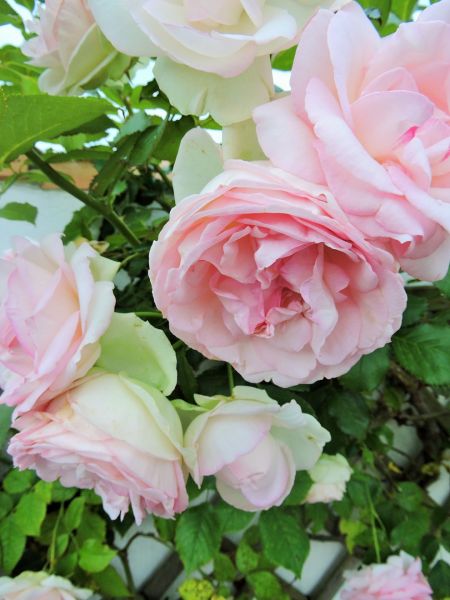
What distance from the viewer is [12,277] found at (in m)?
0.32

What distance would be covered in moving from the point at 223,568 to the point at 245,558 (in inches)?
1.9

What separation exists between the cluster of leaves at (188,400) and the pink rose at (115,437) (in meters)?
0.12

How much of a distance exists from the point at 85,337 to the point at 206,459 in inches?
4.5

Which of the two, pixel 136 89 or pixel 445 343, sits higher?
pixel 136 89

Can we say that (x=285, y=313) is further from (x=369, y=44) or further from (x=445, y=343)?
(x=445, y=343)

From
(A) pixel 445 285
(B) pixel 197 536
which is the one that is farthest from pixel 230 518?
(A) pixel 445 285

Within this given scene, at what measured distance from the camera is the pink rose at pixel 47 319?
0.99ft

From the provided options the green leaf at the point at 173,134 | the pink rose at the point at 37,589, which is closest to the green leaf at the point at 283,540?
the pink rose at the point at 37,589

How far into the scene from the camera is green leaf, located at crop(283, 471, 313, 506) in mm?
622

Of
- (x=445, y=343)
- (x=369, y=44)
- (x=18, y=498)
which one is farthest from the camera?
(x=18, y=498)

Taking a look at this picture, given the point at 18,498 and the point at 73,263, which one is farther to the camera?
the point at 18,498

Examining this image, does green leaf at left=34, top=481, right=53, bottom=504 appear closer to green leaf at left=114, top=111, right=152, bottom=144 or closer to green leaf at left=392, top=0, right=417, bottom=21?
green leaf at left=114, top=111, right=152, bottom=144

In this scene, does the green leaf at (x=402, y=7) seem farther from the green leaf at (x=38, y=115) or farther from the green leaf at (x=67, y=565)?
the green leaf at (x=67, y=565)

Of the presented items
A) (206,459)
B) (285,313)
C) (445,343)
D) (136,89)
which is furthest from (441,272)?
(136,89)
